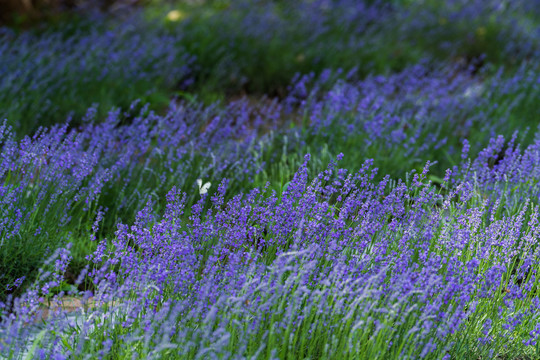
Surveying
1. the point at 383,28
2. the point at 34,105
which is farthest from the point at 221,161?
the point at 383,28

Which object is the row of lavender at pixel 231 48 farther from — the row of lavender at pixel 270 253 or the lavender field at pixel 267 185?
the row of lavender at pixel 270 253

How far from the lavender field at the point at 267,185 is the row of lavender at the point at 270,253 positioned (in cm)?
2

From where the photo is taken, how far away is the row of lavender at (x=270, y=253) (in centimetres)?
202

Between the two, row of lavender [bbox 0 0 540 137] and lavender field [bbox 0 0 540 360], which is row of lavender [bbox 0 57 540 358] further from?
row of lavender [bbox 0 0 540 137]

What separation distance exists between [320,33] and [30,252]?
475 cm

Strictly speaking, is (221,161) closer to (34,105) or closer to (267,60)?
(34,105)

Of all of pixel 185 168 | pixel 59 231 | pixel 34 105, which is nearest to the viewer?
pixel 59 231

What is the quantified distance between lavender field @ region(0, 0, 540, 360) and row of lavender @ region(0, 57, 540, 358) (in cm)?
2

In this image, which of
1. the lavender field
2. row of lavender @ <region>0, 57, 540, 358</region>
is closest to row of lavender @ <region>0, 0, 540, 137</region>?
the lavender field

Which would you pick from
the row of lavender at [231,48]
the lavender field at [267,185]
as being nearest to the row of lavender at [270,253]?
the lavender field at [267,185]

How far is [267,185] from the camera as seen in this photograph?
280 centimetres

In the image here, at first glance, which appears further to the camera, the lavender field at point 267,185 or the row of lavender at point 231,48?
the row of lavender at point 231,48

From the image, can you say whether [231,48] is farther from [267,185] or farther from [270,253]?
[270,253]

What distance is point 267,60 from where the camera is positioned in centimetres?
595
